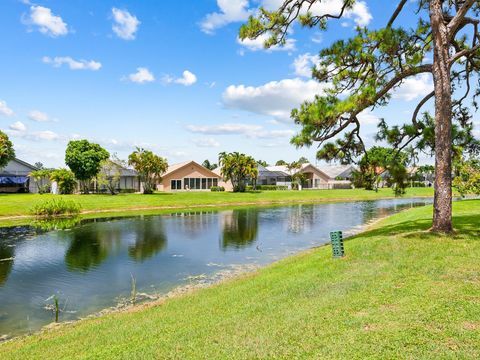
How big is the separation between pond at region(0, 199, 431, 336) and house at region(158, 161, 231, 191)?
1292 inches

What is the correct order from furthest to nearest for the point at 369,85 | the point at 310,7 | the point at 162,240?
the point at 162,240, the point at 310,7, the point at 369,85

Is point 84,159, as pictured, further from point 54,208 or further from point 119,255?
point 119,255

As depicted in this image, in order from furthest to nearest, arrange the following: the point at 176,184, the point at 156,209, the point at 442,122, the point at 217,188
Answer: the point at 217,188 → the point at 176,184 → the point at 156,209 → the point at 442,122

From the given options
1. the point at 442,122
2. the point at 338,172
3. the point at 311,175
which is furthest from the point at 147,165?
the point at 338,172

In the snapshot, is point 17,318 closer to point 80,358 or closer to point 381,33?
point 80,358

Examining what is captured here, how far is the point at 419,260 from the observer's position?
11.3 meters

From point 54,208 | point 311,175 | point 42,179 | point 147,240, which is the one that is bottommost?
point 147,240

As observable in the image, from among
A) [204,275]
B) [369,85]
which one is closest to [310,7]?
[369,85]

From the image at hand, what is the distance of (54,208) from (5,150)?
19943mm

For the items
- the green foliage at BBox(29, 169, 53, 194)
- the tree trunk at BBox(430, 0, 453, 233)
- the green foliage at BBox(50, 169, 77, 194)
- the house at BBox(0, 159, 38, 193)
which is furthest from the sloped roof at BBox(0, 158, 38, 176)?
the tree trunk at BBox(430, 0, 453, 233)

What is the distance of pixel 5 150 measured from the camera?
51875 mm

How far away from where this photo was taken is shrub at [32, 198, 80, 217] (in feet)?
124

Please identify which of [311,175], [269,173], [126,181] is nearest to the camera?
[126,181]

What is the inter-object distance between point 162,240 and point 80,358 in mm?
18303
